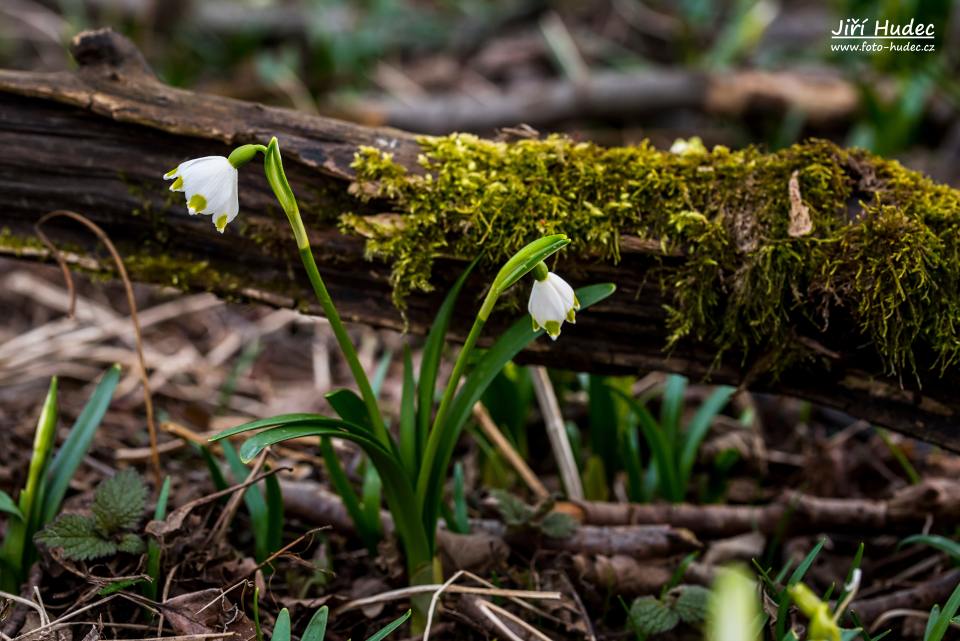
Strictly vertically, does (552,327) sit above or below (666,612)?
above

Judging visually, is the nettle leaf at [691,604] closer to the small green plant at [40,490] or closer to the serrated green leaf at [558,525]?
the serrated green leaf at [558,525]

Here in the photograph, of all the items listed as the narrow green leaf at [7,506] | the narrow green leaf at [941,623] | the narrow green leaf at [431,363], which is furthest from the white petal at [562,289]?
the narrow green leaf at [7,506]

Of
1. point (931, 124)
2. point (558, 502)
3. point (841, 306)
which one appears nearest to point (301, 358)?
point (558, 502)

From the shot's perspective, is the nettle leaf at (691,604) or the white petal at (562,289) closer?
the white petal at (562,289)

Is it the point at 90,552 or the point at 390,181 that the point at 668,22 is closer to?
the point at 390,181

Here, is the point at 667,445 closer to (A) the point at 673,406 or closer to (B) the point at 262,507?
(A) the point at 673,406

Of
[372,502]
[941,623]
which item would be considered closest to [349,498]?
[372,502]

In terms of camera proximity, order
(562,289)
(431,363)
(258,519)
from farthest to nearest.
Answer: (258,519)
(431,363)
(562,289)
